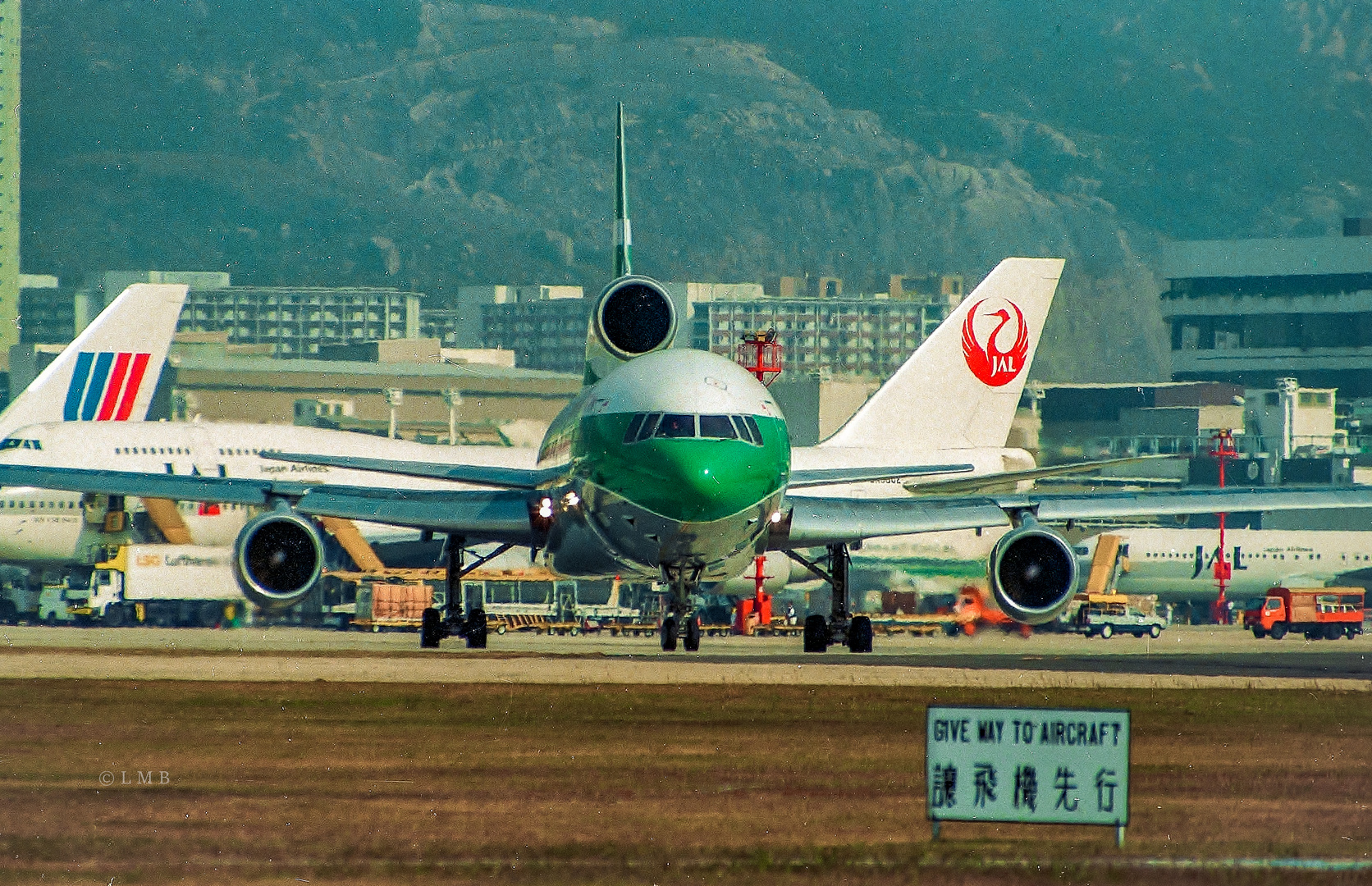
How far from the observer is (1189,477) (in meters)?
149

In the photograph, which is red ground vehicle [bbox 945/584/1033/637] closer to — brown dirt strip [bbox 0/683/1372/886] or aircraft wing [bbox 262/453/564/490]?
aircraft wing [bbox 262/453/564/490]

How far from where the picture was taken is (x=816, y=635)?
152 ft

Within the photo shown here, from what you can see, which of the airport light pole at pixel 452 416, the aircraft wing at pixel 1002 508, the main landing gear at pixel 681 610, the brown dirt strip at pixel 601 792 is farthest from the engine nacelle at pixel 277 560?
the airport light pole at pixel 452 416

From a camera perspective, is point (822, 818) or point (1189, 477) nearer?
point (822, 818)

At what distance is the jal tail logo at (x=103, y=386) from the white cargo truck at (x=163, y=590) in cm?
2441

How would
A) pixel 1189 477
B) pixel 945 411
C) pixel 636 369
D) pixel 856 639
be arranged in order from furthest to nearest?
pixel 1189 477
pixel 945 411
pixel 856 639
pixel 636 369

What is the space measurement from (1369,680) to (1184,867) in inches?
1187

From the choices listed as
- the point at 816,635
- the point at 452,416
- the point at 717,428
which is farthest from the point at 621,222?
the point at 452,416

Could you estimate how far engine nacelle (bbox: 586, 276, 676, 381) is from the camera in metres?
45.5

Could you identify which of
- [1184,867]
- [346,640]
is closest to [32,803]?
[1184,867]

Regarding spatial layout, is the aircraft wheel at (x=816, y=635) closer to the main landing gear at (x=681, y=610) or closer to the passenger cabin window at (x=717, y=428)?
the main landing gear at (x=681, y=610)

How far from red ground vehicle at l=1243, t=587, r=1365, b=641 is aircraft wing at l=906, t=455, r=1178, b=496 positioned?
19545 mm

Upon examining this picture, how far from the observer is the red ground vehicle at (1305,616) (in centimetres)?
9088

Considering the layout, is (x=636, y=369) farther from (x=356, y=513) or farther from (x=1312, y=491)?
(x=1312, y=491)
